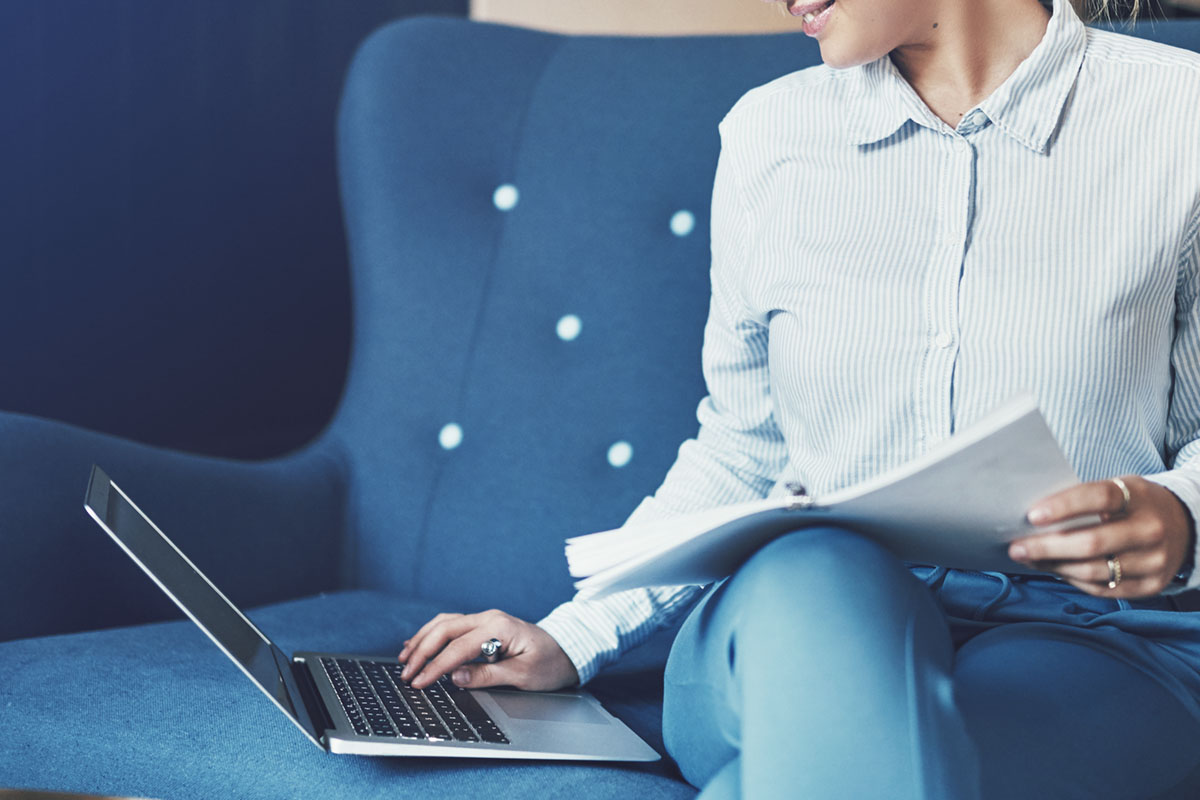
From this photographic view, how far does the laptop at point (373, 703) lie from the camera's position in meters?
0.73

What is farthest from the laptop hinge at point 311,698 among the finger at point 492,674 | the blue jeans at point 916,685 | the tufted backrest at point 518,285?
the tufted backrest at point 518,285

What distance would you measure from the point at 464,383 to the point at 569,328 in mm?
129

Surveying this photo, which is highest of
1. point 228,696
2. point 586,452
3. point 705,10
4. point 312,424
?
point 705,10

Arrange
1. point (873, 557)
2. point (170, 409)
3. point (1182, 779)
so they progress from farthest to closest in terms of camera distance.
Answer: point (170, 409) < point (1182, 779) < point (873, 557)

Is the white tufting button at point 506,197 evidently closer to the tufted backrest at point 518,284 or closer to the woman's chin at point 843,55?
the tufted backrest at point 518,284

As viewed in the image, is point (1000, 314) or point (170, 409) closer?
point (1000, 314)

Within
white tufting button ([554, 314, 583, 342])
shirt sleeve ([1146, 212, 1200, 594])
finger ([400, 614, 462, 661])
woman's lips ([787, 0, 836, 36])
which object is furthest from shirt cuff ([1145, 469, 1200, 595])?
white tufting button ([554, 314, 583, 342])

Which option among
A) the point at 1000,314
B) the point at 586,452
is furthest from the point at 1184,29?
the point at 586,452

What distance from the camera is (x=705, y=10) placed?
1.83m

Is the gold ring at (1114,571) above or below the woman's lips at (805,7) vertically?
below

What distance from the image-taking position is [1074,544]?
0.61m

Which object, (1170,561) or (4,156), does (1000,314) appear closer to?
(1170,561)

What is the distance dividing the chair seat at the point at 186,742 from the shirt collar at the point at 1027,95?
1.63ft

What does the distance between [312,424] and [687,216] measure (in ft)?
3.15
